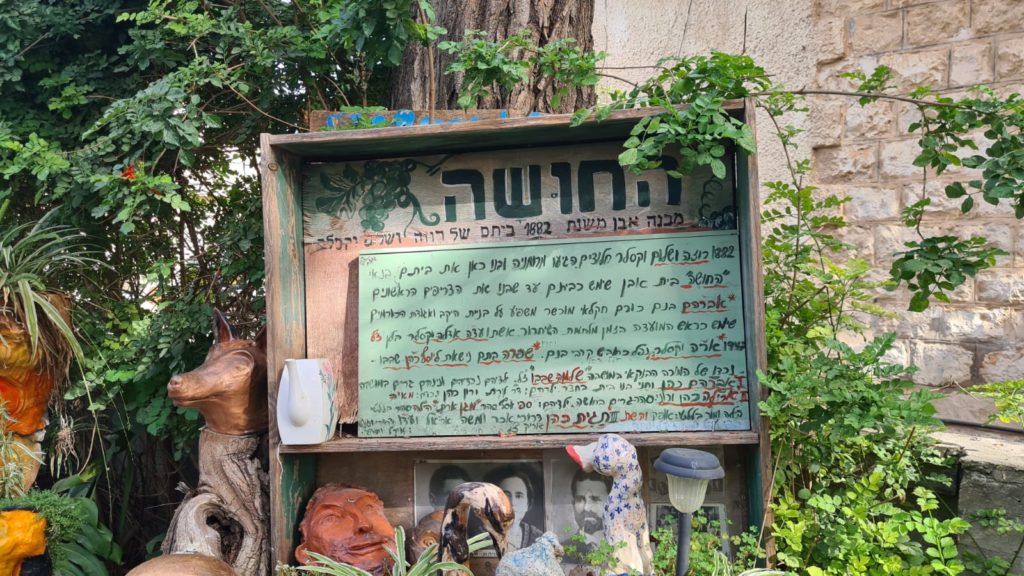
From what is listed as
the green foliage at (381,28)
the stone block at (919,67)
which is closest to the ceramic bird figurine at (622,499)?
the green foliage at (381,28)

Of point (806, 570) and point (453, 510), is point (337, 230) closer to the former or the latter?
point (453, 510)

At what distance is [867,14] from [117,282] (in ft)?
12.6

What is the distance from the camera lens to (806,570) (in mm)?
2410

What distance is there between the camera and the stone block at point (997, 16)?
125 inches

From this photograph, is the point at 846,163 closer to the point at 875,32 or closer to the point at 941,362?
the point at 875,32

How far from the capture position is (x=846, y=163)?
3504mm

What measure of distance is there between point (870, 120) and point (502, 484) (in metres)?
2.38

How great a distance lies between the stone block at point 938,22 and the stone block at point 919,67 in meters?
0.05

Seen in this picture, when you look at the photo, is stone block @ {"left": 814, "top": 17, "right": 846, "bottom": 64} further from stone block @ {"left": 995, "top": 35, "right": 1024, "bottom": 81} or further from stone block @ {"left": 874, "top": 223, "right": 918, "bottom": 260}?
stone block @ {"left": 874, "top": 223, "right": 918, "bottom": 260}

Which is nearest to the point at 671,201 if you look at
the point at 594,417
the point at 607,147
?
the point at 607,147

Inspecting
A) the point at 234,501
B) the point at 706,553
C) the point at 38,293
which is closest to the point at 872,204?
the point at 706,553

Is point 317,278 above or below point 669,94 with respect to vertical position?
below

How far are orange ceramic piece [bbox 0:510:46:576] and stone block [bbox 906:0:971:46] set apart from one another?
4.07 metres

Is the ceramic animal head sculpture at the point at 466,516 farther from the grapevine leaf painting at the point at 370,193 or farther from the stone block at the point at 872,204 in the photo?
the stone block at the point at 872,204
